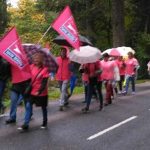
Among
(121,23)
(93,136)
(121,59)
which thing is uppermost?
(121,23)

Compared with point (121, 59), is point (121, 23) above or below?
above

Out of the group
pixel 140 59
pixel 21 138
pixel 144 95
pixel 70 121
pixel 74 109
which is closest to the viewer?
pixel 21 138

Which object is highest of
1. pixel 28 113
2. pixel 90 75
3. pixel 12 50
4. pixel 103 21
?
pixel 103 21

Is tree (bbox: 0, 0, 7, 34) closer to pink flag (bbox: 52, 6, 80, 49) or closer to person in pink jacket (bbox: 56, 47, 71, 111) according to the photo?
person in pink jacket (bbox: 56, 47, 71, 111)

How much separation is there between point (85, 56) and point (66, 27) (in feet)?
3.35

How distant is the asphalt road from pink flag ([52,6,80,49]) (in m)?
1.97

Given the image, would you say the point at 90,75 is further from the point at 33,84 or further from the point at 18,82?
the point at 33,84

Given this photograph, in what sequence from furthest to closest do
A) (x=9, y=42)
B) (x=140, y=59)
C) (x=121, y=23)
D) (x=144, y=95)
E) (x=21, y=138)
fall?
(x=140, y=59) → (x=121, y=23) → (x=144, y=95) → (x=9, y=42) → (x=21, y=138)

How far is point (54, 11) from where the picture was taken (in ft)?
138

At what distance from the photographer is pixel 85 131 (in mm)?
12281

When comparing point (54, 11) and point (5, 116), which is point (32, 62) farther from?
point (54, 11)

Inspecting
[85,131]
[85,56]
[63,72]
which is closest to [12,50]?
[85,131]

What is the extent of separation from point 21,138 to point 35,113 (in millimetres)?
3564

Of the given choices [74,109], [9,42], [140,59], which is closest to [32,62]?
[9,42]
